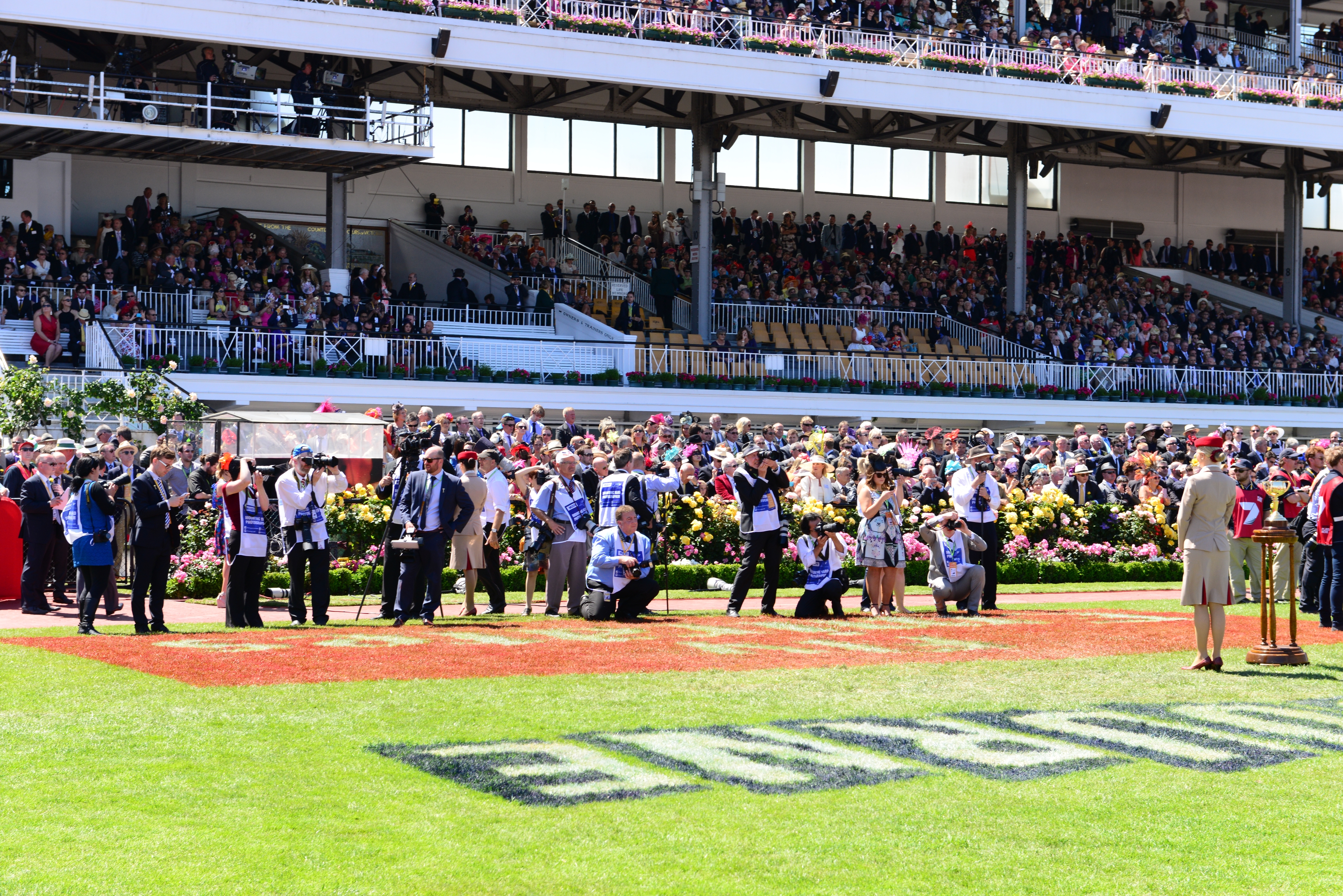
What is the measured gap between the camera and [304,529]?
14.0m

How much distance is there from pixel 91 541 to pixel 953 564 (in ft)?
28.1

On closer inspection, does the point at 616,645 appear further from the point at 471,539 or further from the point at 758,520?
the point at 758,520

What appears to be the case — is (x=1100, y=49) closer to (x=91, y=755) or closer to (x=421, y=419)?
(x=421, y=419)

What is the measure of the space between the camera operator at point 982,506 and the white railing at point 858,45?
714 inches

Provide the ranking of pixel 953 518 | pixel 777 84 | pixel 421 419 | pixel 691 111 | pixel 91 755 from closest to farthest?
pixel 91 755
pixel 953 518
pixel 421 419
pixel 777 84
pixel 691 111

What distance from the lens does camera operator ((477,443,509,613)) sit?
15.3 metres

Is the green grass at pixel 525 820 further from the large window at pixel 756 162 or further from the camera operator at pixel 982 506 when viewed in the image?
the large window at pixel 756 162

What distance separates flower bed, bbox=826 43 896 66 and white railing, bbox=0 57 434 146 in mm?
9109

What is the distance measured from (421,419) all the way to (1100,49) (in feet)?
78.4

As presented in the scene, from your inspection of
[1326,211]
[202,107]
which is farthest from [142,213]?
[1326,211]

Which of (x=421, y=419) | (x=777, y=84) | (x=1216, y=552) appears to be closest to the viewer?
(x=1216, y=552)

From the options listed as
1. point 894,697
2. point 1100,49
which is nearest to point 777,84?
point 1100,49

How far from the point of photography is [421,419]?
20078 millimetres

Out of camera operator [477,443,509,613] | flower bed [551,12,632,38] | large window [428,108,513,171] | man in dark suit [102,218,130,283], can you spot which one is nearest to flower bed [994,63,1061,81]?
flower bed [551,12,632,38]
